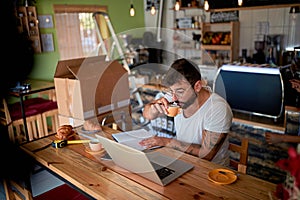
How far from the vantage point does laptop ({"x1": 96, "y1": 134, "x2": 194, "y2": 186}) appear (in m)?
1.23

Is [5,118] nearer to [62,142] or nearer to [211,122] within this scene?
[62,142]

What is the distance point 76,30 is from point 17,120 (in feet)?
7.86

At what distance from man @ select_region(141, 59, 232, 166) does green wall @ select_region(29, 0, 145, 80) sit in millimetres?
3291

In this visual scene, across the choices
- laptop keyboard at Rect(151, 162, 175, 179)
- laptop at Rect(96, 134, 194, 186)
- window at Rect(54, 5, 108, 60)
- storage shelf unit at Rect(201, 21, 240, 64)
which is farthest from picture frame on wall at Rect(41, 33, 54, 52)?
laptop keyboard at Rect(151, 162, 175, 179)

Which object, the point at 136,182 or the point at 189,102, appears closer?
the point at 136,182

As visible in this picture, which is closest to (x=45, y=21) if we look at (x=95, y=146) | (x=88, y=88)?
(x=88, y=88)

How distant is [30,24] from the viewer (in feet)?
14.2

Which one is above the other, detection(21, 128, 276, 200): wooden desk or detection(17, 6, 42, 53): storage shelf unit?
detection(17, 6, 42, 53): storage shelf unit

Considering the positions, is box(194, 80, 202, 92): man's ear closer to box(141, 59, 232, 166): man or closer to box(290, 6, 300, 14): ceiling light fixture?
box(141, 59, 232, 166): man

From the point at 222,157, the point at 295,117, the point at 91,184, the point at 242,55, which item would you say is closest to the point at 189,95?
the point at 222,157

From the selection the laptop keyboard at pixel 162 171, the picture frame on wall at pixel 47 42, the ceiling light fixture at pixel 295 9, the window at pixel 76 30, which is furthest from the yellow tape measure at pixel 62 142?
the ceiling light fixture at pixel 295 9

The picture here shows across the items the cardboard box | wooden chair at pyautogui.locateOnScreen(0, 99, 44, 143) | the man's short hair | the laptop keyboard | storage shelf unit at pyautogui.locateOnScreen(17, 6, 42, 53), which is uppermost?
storage shelf unit at pyautogui.locateOnScreen(17, 6, 42, 53)

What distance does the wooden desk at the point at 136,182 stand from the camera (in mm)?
1226

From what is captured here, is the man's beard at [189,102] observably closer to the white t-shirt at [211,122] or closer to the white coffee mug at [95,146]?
the white t-shirt at [211,122]
